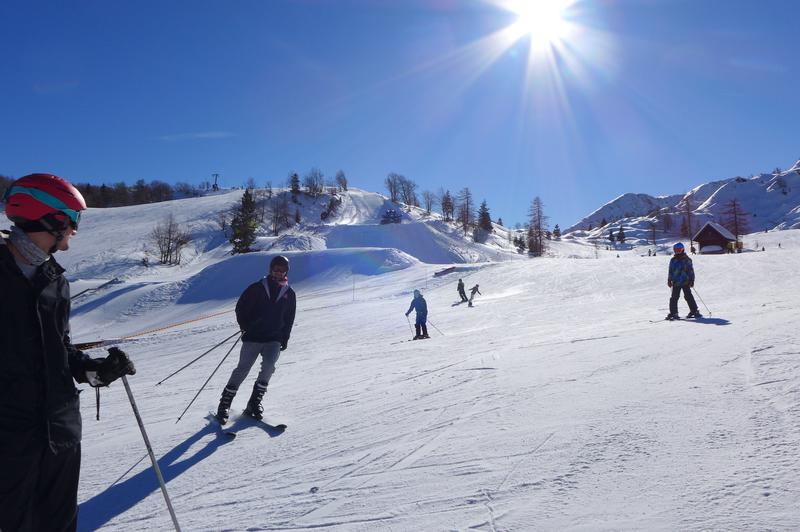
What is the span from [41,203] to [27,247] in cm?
25

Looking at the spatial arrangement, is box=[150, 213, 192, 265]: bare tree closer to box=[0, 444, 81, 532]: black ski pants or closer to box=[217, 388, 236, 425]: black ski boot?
box=[217, 388, 236, 425]: black ski boot

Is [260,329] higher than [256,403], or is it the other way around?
[260,329]

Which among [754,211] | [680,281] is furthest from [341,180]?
[754,211]

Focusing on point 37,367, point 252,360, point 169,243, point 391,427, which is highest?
point 169,243

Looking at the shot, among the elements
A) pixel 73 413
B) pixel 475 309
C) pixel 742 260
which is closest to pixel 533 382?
pixel 73 413

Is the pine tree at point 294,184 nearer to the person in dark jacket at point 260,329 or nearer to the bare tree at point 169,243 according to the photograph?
the bare tree at point 169,243

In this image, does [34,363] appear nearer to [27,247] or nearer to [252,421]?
[27,247]

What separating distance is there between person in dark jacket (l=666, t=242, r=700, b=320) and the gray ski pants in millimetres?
10292

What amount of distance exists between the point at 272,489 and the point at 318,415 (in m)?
1.82

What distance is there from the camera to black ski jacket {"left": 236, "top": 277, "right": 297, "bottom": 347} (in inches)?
205

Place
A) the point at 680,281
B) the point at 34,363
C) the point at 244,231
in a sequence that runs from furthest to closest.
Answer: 1. the point at 244,231
2. the point at 680,281
3. the point at 34,363

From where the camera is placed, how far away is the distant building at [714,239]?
4997 cm

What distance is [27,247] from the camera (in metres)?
2.08

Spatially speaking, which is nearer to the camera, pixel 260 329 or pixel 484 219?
pixel 260 329
